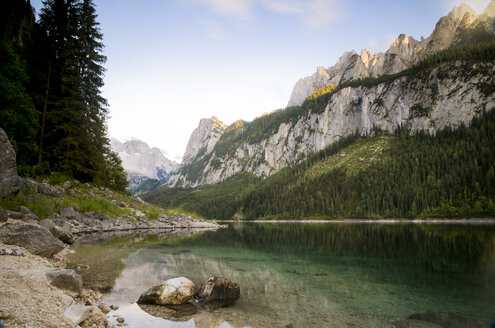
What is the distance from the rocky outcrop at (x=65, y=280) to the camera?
33.3 ft

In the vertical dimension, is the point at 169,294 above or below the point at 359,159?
below

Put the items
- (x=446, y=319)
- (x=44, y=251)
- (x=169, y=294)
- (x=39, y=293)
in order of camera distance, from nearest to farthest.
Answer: (x=39, y=293) → (x=446, y=319) → (x=169, y=294) → (x=44, y=251)

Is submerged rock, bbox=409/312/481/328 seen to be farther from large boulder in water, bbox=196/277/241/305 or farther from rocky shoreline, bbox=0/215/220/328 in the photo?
rocky shoreline, bbox=0/215/220/328

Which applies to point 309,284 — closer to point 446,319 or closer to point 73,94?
point 446,319

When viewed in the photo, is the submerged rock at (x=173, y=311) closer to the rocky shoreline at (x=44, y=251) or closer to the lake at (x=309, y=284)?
the lake at (x=309, y=284)

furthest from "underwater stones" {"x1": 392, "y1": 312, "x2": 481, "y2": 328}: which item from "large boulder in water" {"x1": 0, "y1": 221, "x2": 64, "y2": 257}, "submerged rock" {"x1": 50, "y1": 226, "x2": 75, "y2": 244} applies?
"submerged rock" {"x1": 50, "y1": 226, "x2": 75, "y2": 244}

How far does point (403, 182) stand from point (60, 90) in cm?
14294

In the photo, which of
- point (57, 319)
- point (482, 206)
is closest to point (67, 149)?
point (57, 319)

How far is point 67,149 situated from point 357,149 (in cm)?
19349

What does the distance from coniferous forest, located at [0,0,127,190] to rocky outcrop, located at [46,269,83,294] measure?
28.2 meters

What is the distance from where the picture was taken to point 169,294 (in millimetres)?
11641

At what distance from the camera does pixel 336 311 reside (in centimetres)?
1093

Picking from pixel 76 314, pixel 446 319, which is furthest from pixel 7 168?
pixel 446 319

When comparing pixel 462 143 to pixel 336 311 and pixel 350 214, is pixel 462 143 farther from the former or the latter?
pixel 336 311
